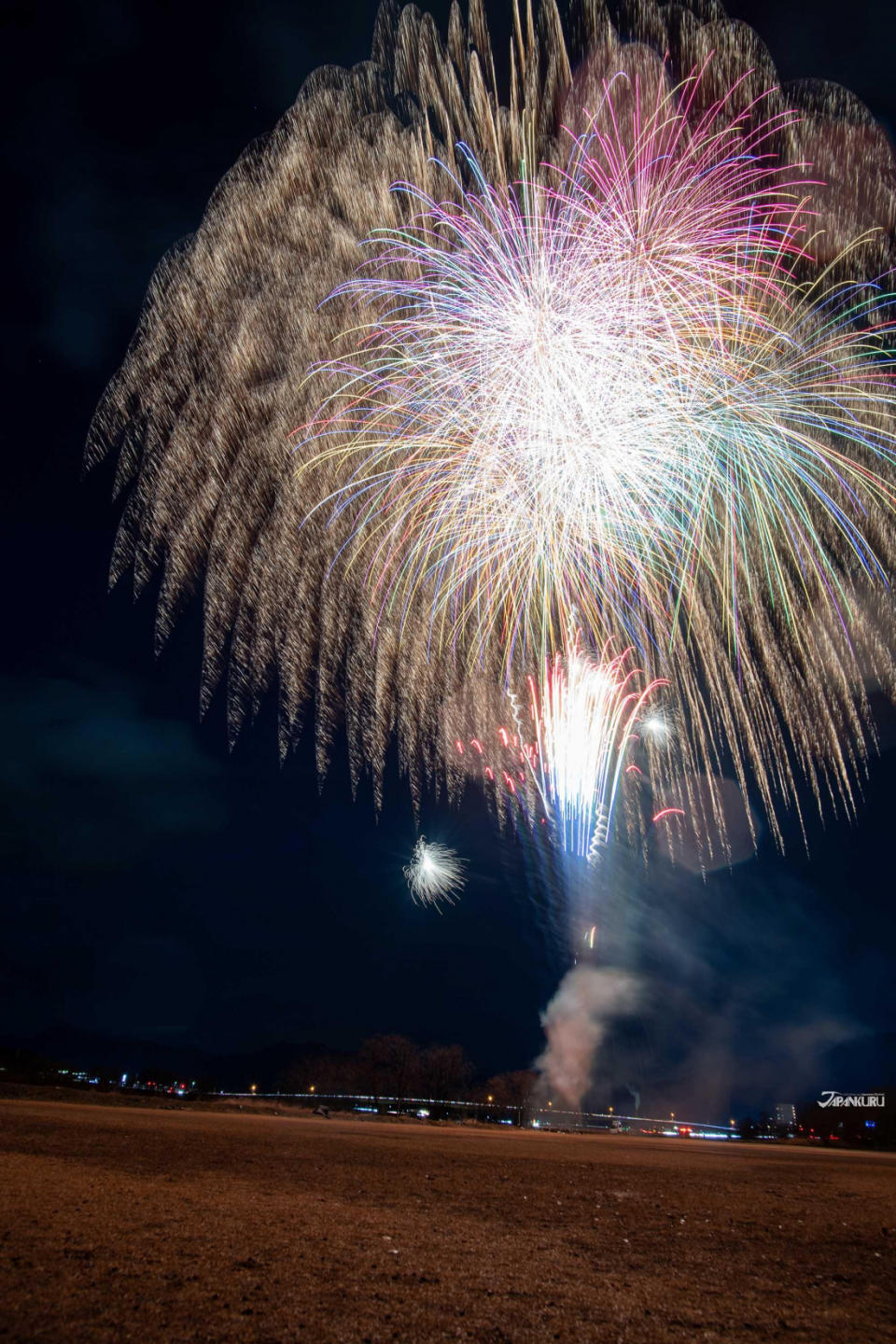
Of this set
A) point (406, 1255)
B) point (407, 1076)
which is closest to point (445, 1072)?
point (407, 1076)

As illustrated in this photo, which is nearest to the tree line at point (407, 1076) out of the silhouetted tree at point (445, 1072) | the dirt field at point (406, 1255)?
the silhouetted tree at point (445, 1072)

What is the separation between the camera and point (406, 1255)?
9.15 m

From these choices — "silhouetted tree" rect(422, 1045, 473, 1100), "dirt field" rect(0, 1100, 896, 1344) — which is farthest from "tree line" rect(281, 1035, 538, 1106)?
"dirt field" rect(0, 1100, 896, 1344)

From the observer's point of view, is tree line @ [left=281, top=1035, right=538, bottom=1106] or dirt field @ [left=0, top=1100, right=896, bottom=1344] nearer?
dirt field @ [left=0, top=1100, right=896, bottom=1344]

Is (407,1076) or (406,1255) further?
(407,1076)

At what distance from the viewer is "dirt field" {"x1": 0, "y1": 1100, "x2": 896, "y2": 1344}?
6.92m

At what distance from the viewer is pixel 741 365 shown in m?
19.2

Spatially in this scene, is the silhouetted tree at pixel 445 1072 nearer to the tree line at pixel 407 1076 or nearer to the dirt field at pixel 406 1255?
the tree line at pixel 407 1076

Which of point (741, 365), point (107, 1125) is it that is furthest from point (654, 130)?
point (107, 1125)

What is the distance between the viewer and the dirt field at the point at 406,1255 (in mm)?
6922

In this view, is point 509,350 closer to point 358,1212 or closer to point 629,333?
point 629,333

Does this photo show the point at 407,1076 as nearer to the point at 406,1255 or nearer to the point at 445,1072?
the point at 445,1072

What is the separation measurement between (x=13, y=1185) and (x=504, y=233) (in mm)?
20237

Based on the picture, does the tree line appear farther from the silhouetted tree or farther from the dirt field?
the dirt field
